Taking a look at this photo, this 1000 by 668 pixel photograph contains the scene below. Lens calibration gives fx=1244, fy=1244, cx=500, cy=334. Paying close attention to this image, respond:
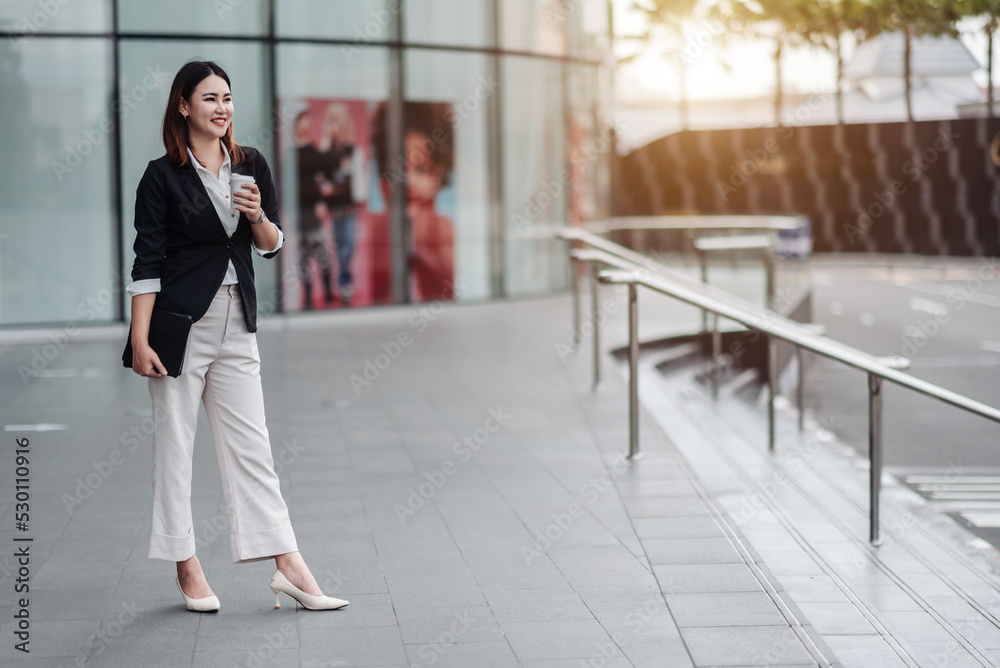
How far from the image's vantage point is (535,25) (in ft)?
49.3

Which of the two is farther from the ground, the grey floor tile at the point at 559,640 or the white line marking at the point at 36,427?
the white line marking at the point at 36,427

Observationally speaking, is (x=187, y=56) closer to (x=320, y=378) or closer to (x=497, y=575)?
(x=320, y=378)

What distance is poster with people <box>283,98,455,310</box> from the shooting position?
12.6 meters

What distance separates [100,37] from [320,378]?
4.59 m

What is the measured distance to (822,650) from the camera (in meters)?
3.46

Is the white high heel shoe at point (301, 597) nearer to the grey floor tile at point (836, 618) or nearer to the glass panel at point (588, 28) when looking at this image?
the grey floor tile at point (836, 618)

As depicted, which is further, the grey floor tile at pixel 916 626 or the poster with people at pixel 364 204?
the poster with people at pixel 364 204

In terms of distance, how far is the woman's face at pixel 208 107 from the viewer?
3.52 metres

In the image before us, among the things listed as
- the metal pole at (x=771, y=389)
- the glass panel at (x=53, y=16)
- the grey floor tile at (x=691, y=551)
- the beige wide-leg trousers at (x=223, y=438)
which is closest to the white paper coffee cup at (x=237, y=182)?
the beige wide-leg trousers at (x=223, y=438)

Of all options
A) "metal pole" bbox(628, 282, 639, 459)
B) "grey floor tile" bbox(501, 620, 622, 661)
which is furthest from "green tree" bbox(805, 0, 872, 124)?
"grey floor tile" bbox(501, 620, 622, 661)

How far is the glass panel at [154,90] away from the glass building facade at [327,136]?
0.02 metres

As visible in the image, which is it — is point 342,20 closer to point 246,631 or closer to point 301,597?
point 301,597

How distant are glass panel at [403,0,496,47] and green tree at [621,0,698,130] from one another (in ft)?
93.5

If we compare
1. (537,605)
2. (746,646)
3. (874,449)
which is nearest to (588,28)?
(874,449)
